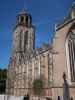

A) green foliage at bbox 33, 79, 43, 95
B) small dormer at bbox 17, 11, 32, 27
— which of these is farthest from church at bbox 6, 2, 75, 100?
green foliage at bbox 33, 79, 43, 95

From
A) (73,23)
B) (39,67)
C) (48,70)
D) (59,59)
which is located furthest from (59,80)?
(39,67)

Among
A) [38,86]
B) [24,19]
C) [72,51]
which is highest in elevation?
[24,19]

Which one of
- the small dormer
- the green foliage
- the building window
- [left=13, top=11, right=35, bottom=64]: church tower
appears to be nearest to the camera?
the building window

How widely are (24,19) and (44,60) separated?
2466cm

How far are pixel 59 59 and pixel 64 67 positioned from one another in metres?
1.25

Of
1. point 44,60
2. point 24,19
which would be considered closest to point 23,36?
point 24,19

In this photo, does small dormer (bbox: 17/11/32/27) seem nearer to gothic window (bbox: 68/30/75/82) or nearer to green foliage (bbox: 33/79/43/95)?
green foliage (bbox: 33/79/43/95)

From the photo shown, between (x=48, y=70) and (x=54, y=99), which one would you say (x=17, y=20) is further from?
(x=54, y=99)

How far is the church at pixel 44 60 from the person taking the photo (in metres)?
23.5

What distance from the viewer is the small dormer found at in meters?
56.7

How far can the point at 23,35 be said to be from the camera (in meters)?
57.0

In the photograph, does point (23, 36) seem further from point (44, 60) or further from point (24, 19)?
point (44, 60)

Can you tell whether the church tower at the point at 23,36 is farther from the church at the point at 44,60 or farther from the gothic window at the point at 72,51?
the gothic window at the point at 72,51

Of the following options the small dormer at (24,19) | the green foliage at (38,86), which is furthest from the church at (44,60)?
the green foliage at (38,86)
